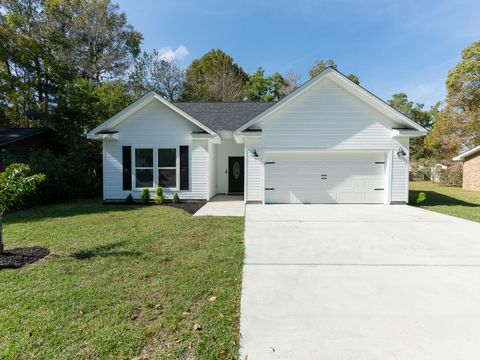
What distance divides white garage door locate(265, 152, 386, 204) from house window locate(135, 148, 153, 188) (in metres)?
4.95

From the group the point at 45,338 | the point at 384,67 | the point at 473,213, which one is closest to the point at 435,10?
the point at 384,67

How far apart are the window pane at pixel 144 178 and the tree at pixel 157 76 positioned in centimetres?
1661

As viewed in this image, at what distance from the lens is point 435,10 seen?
953cm

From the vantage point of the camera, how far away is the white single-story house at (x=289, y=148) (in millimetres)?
9906

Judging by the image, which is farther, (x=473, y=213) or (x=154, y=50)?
(x=154, y=50)

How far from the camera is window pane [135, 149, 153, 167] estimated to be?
35.5 ft

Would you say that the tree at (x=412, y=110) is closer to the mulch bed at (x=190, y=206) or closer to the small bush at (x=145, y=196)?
the mulch bed at (x=190, y=206)

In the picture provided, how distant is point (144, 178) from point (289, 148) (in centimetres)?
624

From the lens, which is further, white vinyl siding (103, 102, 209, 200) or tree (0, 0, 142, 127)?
tree (0, 0, 142, 127)

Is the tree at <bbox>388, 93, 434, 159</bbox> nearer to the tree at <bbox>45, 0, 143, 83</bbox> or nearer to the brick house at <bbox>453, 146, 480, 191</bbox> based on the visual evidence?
the brick house at <bbox>453, 146, 480, 191</bbox>

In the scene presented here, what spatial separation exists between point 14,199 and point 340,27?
16.3 meters

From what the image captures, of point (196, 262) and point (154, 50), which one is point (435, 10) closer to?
point (196, 262)

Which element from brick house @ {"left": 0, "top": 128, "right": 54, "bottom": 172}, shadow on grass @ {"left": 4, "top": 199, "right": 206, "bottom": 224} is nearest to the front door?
shadow on grass @ {"left": 4, "top": 199, "right": 206, "bottom": 224}

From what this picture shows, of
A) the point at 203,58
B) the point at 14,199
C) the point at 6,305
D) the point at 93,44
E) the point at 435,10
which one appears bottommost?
the point at 6,305
